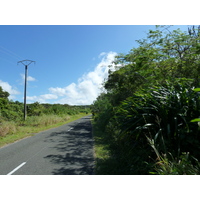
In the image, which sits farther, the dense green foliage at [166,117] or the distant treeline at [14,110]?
the distant treeline at [14,110]

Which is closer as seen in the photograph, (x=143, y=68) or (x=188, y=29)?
(x=188, y=29)

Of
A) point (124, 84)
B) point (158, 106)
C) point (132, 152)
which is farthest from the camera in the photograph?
point (124, 84)

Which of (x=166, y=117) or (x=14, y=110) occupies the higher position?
(x=14, y=110)

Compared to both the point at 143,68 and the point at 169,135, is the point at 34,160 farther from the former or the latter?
the point at 143,68

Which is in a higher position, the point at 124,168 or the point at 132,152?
the point at 132,152

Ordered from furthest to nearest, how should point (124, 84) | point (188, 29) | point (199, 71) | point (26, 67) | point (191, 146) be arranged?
point (26, 67)
point (124, 84)
point (188, 29)
point (199, 71)
point (191, 146)

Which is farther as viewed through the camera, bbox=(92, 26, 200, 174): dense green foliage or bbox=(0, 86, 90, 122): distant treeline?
bbox=(0, 86, 90, 122): distant treeline

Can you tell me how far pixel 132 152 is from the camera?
4.47 meters

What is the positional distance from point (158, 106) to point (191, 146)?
1.19 metres

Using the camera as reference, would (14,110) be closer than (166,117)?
No

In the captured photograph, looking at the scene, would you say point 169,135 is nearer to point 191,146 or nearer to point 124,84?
point 191,146

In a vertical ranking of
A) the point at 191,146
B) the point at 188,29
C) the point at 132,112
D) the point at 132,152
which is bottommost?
the point at 132,152

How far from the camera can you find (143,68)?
594cm

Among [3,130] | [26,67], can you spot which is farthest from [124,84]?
[26,67]
